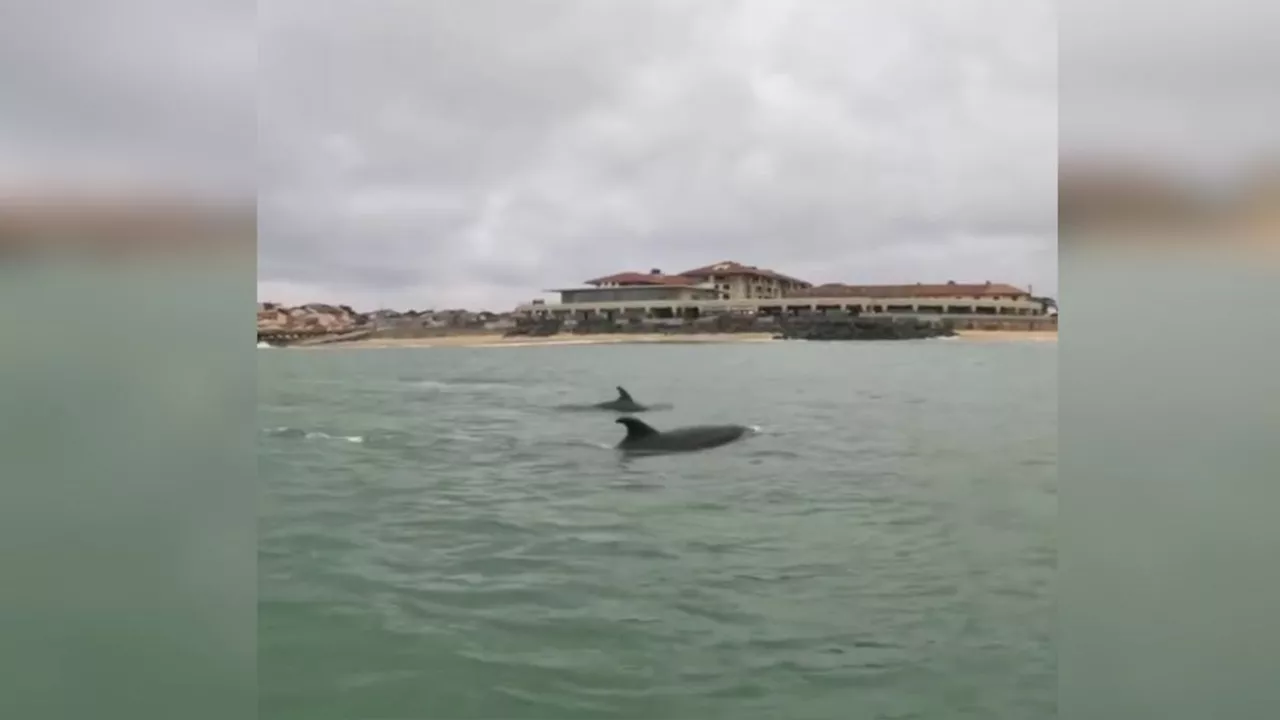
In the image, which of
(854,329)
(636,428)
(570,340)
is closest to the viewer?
(854,329)

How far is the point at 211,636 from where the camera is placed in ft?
7.73

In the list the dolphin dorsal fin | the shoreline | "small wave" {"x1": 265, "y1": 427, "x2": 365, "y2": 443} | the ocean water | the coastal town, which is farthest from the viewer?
the dolphin dorsal fin

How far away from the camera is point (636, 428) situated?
317 cm

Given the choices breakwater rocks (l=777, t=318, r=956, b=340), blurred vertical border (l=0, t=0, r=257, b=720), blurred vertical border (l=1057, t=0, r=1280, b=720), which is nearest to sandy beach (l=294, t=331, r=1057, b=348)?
breakwater rocks (l=777, t=318, r=956, b=340)

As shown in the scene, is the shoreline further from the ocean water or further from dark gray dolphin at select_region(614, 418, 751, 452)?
dark gray dolphin at select_region(614, 418, 751, 452)

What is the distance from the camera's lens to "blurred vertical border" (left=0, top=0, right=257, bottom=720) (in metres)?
2.28

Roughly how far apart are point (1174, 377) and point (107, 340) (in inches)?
108

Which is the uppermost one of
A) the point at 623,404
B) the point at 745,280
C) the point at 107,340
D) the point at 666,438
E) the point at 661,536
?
the point at 745,280

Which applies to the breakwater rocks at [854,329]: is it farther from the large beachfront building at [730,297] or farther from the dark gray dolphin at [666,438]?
the dark gray dolphin at [666,438]

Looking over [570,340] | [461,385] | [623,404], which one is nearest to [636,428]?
[623,404]

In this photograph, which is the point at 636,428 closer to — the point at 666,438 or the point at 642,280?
the point at 666,438

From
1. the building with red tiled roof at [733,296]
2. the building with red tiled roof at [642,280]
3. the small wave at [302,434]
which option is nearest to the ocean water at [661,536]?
the small wave at [302,434]

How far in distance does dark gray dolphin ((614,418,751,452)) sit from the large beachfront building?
16.4 inches

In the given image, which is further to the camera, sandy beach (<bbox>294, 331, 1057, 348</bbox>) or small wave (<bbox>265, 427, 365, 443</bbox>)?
sandy beach (<bbox>294, 331, 1057, 348</bbox>)
